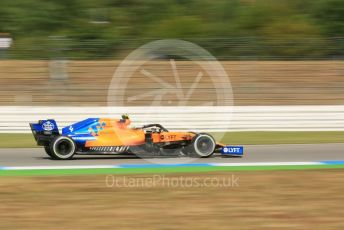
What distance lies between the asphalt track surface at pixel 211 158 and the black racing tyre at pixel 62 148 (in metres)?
0.11

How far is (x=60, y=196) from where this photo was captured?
7.09 m

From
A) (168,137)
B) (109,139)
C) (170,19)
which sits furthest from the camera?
(170,19)

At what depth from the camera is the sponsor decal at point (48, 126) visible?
9.77 metres

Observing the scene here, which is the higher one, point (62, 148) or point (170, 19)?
point (170, 19)

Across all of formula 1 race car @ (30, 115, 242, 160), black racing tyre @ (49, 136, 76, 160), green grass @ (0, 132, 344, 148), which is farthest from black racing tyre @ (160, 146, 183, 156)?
green grass @ (0, 132, 344, 148)

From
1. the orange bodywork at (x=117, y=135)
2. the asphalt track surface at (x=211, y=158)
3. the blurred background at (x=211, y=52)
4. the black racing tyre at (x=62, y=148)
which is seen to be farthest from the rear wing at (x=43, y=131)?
the blurred background at (x=211, y=52)

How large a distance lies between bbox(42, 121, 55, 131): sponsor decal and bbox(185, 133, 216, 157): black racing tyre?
2.17m

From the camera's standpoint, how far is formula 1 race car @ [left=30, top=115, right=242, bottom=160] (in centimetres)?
979

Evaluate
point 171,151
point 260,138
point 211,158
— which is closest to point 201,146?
point 211,158

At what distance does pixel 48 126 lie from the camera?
9789 mm

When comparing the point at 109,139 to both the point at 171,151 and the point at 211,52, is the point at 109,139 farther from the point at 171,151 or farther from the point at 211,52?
the point at 211,52

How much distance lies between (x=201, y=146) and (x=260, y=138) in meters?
4.12

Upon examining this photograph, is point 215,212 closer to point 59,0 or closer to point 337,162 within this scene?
point 337,162

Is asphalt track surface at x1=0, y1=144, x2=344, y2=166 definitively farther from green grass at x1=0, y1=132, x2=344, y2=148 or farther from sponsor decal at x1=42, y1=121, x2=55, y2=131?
green grass at x1=0, y1=132, x2=344, y2=148
